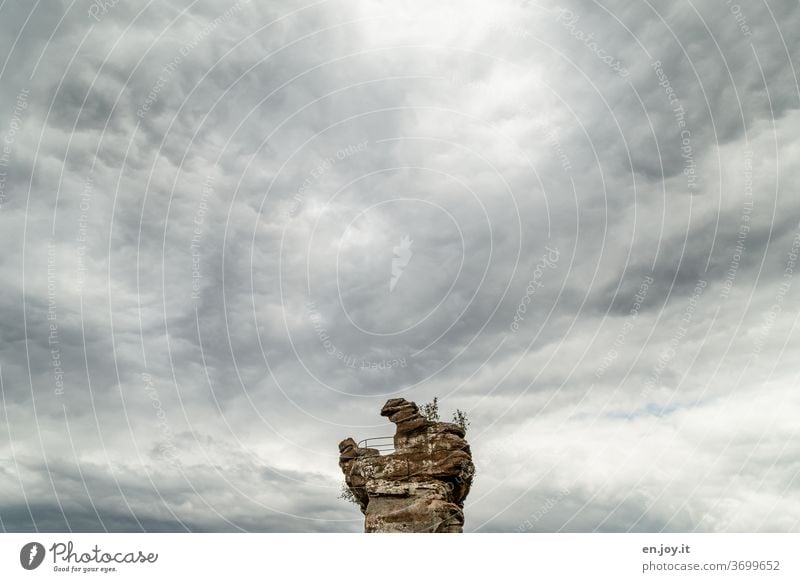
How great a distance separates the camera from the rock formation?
40.9m

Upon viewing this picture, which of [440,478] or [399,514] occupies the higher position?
[440,478]

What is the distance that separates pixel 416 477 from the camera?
42.1m

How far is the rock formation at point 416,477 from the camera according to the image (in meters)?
40.9
